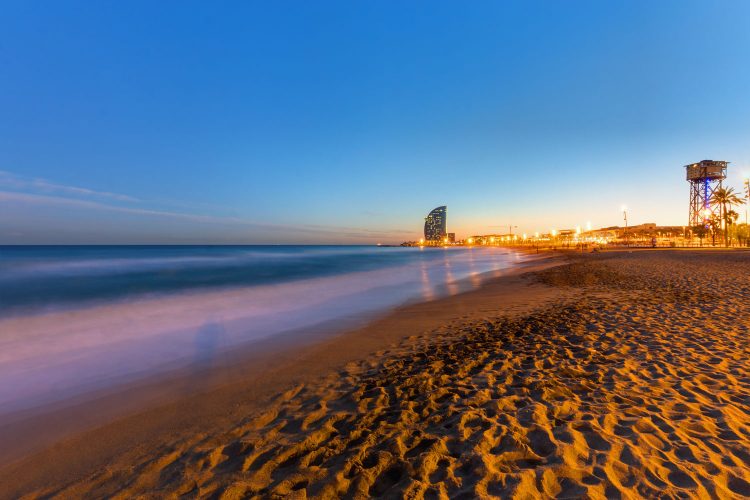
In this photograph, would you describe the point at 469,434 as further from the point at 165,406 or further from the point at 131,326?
the point at 131,326


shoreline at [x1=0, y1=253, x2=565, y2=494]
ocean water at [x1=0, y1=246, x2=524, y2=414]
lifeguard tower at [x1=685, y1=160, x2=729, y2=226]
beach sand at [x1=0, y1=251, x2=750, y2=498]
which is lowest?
ocean water at [x1=0, y1=246, x2=524, y2=414]

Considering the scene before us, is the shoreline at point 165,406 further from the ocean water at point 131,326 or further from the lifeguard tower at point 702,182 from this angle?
the lifeguard tower at point 702,182

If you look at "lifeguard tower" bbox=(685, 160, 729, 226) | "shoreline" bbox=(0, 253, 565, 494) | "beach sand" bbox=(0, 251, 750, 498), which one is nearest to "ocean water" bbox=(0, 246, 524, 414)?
"shoreline" bbox=(0, 253, 565, 494)

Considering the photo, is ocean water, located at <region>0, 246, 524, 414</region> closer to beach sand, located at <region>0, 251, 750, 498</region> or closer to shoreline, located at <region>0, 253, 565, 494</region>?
shoreline, located at <region>0, 253, 565, 494</region>

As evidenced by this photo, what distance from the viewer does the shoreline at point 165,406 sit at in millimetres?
4195

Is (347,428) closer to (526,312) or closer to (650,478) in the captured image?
(650,478)

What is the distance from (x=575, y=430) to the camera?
11.6 ft

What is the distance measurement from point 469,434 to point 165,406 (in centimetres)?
492

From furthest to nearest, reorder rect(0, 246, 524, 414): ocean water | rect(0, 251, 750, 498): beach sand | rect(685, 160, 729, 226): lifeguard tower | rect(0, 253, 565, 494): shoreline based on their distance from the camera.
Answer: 1. rect(685, 160, 729, 226): lifeguard tower
2. rect(0, 246, 524, 414): ocean water
3. rect(0, 253, 565, 494): shoreline
4. rect(0, 251, 750, 498): beach sand

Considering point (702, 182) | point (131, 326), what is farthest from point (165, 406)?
point (702, 182)

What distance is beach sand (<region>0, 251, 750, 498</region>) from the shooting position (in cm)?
292

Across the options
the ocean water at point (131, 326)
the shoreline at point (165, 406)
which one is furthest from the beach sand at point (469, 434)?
the ocean water at point (131, 326)

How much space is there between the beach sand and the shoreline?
5cm

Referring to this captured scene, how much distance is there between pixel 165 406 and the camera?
5.32 meters
